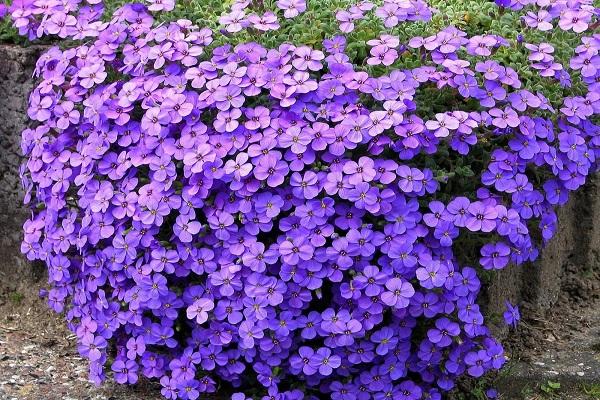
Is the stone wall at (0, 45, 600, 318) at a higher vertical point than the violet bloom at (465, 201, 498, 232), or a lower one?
lower

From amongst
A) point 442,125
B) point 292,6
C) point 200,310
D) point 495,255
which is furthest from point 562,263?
point 200,310

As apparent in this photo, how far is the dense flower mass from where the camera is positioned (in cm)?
299

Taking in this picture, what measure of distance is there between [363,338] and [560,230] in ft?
4.03

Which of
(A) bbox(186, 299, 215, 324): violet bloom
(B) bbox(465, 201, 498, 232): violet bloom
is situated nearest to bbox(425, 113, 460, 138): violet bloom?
(B) bbox(465, 201, 498, 232): violet bloom

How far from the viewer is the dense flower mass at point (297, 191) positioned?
2986 mm

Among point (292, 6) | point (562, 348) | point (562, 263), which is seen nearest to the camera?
point (292, 6)

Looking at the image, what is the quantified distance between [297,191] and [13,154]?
4.63ft

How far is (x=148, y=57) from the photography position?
3227mm

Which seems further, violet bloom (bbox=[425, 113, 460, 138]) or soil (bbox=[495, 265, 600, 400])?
soil (bbox=[495, 265, 600, 400])

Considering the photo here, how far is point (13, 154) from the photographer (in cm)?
393

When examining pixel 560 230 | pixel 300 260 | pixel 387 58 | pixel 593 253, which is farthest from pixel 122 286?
pixel 593 253

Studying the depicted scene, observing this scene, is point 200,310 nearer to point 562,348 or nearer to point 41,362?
point 41,362

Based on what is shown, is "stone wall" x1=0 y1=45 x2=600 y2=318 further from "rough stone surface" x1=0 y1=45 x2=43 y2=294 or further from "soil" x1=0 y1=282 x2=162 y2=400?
"soil" x1=0 y1=282 x2=162 y2=400

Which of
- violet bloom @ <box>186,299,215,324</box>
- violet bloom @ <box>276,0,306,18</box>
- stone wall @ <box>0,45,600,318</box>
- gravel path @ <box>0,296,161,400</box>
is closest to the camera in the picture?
violet bloom @ <box>186,299,215,324</box>
